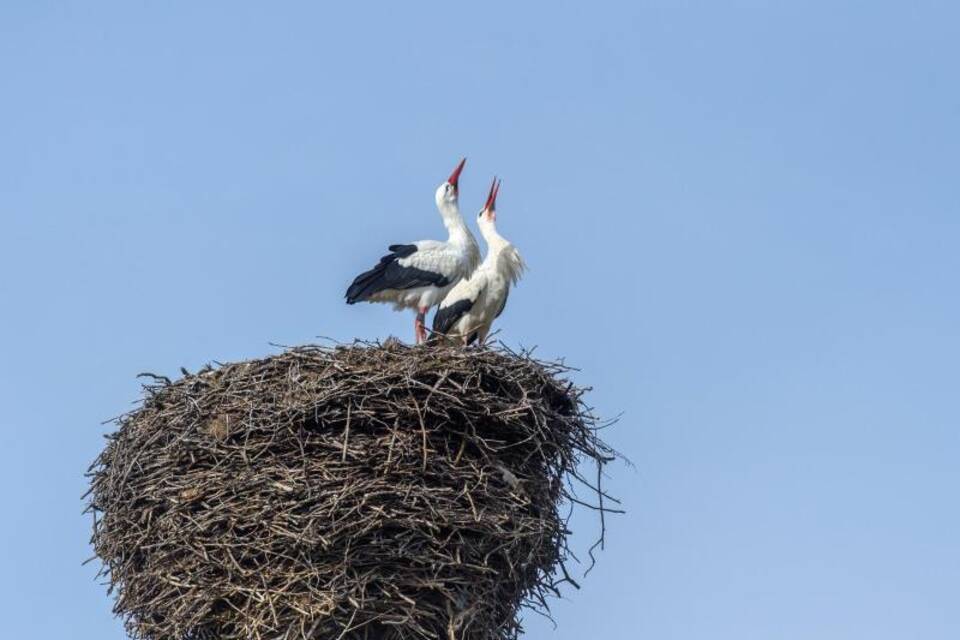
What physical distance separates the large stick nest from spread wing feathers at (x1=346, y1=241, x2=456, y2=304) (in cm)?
277

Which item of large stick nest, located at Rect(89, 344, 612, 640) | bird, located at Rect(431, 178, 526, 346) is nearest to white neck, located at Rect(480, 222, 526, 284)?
bird, located at Rect(431, 178, 526, 346)

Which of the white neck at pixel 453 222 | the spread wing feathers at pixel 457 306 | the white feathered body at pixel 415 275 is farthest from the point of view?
the white neck at pixel 453 222

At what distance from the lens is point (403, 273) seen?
13.3 m

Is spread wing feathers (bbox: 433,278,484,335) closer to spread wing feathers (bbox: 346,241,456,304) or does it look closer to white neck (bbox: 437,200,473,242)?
spread wing feathers (bbox: 346,241,456,304)

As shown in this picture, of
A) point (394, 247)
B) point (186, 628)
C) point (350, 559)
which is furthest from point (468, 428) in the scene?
point (394, 247)

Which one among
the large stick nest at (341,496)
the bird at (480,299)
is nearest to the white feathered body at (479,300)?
the bird at (480,299)

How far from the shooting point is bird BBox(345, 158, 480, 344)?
523 inches

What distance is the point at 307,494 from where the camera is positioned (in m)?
9.78

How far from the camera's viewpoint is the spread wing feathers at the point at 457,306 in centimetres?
1294

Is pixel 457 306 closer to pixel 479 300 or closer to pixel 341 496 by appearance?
pixel 479 300

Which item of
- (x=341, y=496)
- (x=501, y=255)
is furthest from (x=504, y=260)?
(x=341, y=496)

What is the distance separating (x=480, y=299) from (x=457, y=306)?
6.5 inches

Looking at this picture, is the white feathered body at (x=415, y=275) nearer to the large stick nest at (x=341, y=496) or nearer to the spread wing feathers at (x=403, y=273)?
the spread wing feathers at (x=403, y=273)

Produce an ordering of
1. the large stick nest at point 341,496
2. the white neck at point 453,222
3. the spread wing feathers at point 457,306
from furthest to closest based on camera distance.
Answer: the white neck at point 453,222, the spread wing feathers at point 457,306, the large stick nest at point 341,496
